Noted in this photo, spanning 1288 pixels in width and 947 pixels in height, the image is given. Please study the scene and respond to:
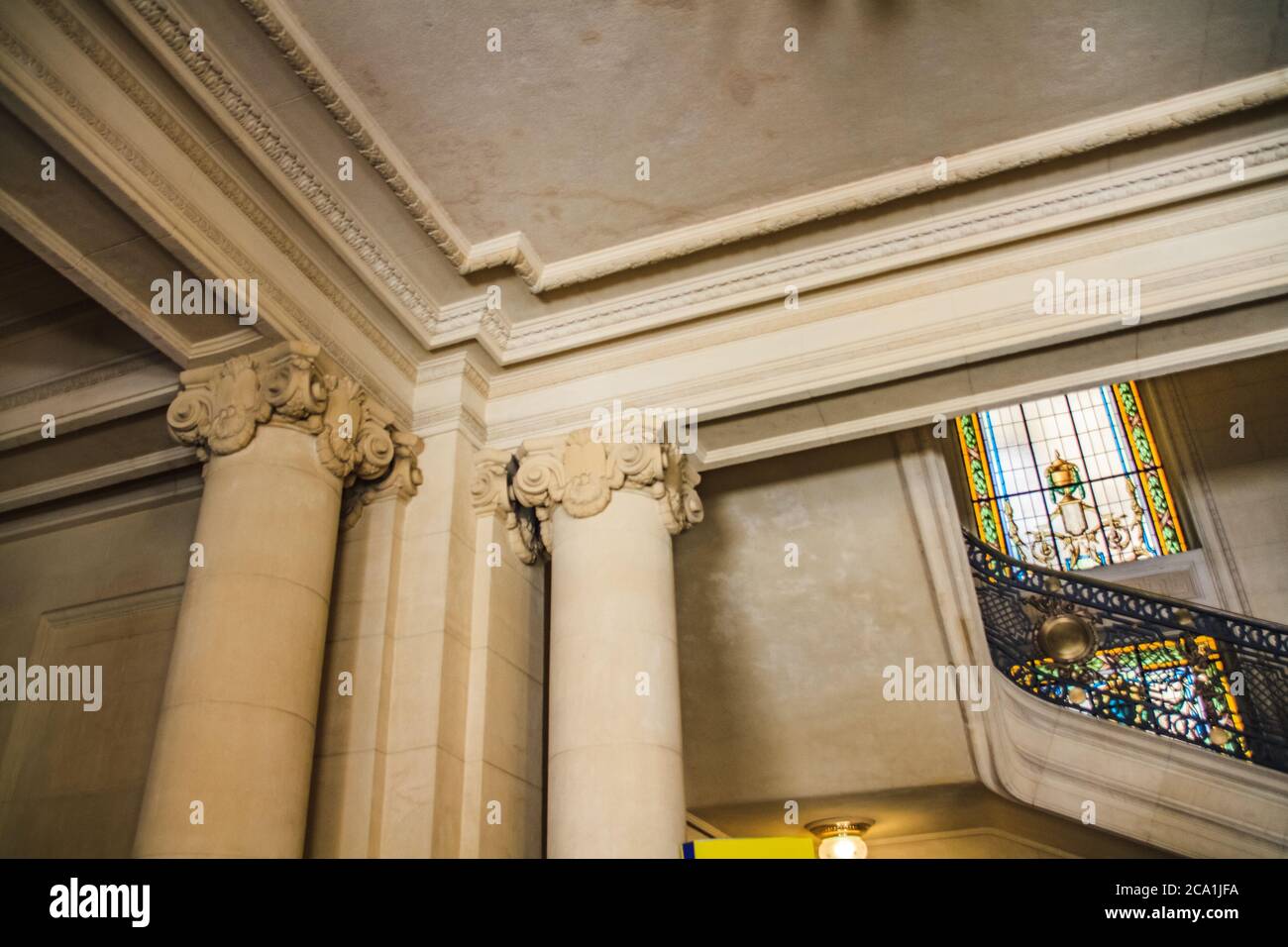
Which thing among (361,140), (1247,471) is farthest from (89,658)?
(1247,471)

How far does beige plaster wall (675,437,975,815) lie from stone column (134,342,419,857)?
4.19 m

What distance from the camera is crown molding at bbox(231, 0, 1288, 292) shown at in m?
4.97

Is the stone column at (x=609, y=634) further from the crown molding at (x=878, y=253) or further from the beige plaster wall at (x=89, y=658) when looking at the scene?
the beige plaster wall at (x=89, y=658)

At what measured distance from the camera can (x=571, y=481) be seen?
6.31m

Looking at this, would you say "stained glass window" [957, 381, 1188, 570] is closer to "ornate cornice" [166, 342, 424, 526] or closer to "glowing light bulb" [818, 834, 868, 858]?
"glowing light bulb" [818, 834, 868, 858]

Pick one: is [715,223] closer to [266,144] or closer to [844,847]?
[266,144]

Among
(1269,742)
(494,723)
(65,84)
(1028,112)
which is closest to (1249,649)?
(1269,742)

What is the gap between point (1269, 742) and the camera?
9453 millimetres

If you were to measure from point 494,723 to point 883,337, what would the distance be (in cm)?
325

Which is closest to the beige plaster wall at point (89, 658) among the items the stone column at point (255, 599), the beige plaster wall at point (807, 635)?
the stone column at point (255, 599)

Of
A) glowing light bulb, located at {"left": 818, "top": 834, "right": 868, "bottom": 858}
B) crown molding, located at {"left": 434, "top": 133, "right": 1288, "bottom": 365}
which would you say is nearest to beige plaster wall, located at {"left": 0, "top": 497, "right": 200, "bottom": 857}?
crown molding, located at {"left": 434, "top": 133, "right": 1288, "bottom": 365}
